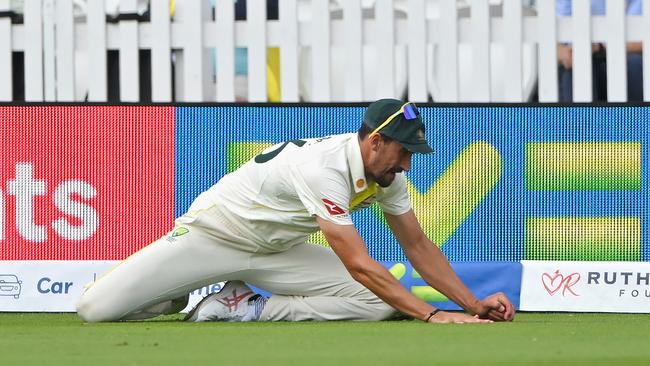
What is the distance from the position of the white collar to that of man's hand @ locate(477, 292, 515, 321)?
2.35ft

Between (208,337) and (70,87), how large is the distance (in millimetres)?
3527

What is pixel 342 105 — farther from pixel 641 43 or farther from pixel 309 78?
pixel 641 43

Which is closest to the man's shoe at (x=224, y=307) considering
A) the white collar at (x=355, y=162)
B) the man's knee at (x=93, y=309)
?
the man's knee at (x=93, y=309)

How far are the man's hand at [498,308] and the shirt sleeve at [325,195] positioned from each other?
0.66m

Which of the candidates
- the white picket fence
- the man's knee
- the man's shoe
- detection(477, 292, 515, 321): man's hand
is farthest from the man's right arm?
the white picket fence

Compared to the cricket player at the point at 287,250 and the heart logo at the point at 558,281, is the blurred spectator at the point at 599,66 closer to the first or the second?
the heart logo at the point at 558,281

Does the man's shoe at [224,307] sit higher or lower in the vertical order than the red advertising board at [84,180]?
lower

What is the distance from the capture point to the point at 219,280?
6438 millimetres

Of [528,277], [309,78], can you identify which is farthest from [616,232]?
[309,78]

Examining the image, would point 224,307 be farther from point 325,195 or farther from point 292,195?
point 325,195

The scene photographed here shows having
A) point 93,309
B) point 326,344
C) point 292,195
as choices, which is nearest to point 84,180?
point 93,309

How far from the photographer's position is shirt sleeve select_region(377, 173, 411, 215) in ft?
20.3

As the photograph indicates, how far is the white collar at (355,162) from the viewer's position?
594cm

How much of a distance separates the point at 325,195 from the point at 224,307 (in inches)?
34.1
